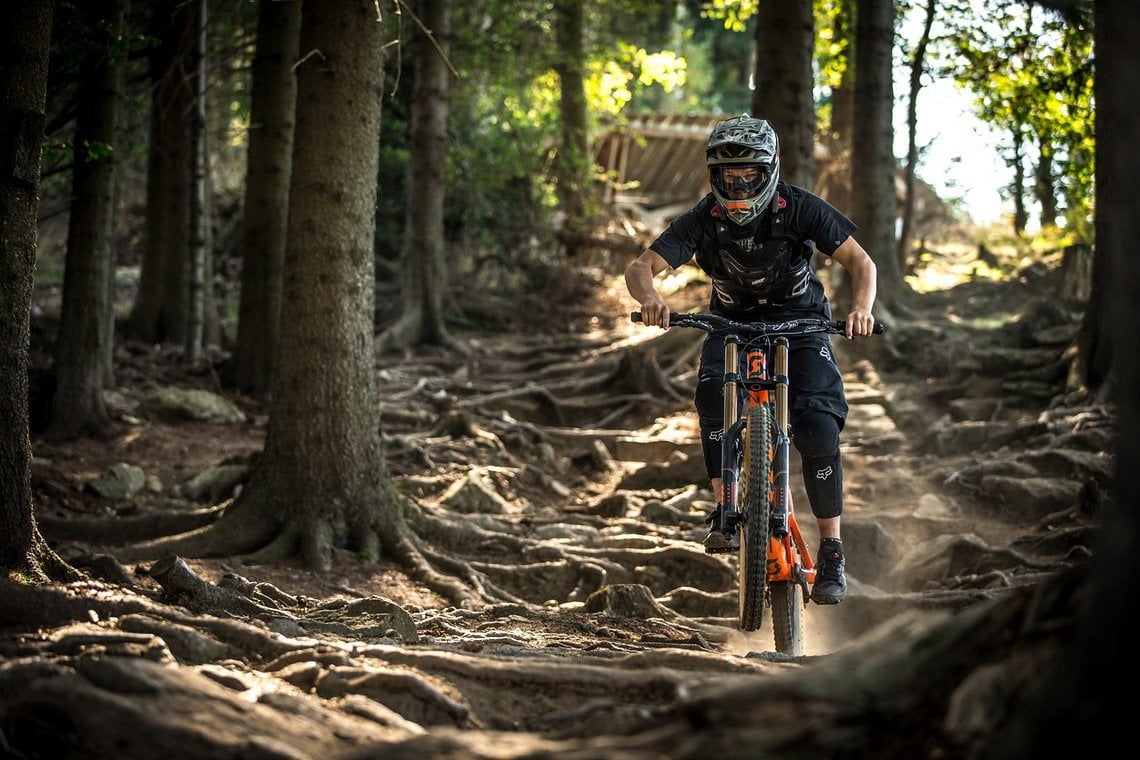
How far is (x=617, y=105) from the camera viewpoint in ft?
77.9

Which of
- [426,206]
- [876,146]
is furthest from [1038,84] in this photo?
[426,206]

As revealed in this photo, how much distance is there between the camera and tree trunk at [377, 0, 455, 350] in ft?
58.4

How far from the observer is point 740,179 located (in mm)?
5875

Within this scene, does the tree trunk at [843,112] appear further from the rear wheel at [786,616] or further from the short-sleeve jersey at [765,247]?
the rear wheel at [786,616]

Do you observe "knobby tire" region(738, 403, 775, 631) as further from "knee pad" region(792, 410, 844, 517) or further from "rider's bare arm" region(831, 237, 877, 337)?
"rider's bare arm" region(831, 237, 877, 337)

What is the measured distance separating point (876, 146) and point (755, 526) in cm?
1141

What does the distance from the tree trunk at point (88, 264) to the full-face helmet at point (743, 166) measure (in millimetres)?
7708

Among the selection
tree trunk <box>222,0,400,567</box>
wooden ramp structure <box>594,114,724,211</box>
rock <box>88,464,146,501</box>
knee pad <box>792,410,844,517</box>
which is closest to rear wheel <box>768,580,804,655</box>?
knee pad <box>792,410,844,517</box>

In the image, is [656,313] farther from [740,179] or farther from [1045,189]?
[1045,189]

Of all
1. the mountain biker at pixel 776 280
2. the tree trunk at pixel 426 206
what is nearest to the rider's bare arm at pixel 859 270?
the mountain biker at pixel 776 280

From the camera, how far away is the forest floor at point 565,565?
9.97 ft

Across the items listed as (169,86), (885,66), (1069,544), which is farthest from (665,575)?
(169,86)

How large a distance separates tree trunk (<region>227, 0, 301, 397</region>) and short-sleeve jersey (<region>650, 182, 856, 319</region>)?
859 cm

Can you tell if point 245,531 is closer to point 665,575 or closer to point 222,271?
point 665,575
